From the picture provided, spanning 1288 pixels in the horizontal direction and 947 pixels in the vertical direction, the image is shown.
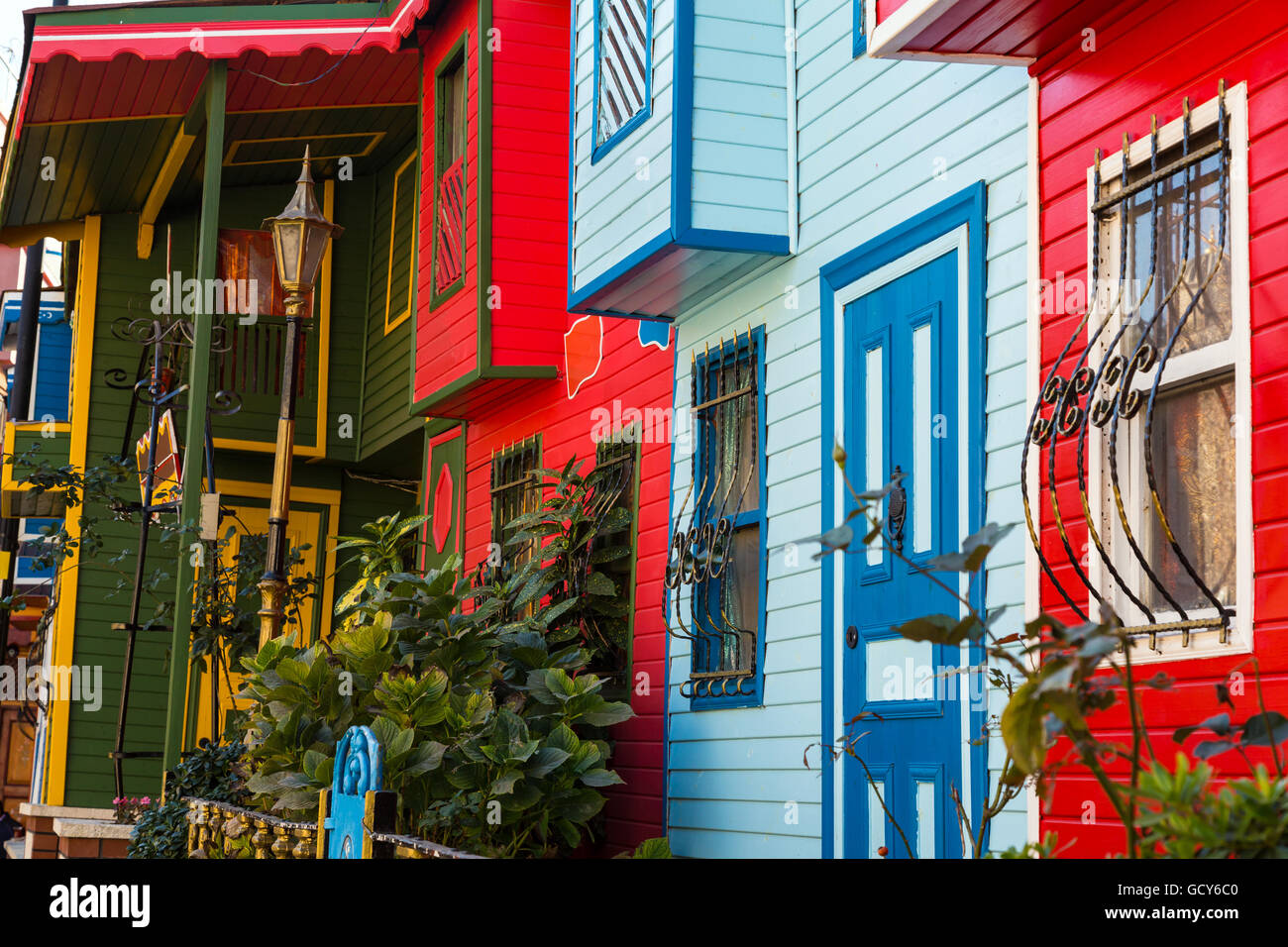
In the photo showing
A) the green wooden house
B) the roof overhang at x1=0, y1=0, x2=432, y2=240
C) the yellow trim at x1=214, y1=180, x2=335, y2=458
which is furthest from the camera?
the yellow trim at x1=214, y1=180, x2=335, y2=458

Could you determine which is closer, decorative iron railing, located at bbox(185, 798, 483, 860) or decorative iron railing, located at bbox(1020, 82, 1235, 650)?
decorative iron railing, located at bbox(1020, 82, 1235, 650)

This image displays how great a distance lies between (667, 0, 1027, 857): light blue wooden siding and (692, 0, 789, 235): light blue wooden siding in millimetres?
120

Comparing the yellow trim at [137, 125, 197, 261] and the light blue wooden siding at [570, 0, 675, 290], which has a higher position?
the yellow trim at [137, 125, 197, 261]

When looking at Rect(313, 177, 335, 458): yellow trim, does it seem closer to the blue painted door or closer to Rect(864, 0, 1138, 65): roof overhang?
the blue painted door

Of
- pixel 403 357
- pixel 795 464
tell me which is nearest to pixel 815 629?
pixel 795 464

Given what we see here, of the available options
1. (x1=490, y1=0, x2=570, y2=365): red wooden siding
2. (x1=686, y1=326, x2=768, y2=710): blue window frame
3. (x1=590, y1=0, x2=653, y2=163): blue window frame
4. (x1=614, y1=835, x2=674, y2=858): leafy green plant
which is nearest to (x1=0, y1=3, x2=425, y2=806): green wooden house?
(x1=490, y1=0, x2=570, y2=365): red wooden siding

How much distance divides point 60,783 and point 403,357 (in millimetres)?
5012

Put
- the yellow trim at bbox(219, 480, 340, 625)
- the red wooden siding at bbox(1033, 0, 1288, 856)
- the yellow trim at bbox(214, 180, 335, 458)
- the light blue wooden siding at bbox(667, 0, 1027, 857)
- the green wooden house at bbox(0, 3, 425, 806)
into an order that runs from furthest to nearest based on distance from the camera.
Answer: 1. the yellow trim at bbox(219, 480, 340, 625)
2. the yellow trim at bbox(214, 180, 335, 458)
3. the green wooden house at bbox(0, 3, 425, 806)
4. the light blue wooden siding at bbox(667, 0, 1027, 857)
5. the red wooden siding at bbox(1033, 0, 1288, 856)

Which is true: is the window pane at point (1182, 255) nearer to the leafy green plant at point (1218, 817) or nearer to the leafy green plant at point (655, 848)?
the leafy green plant at point (1218, 817)

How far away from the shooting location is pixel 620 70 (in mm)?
7270

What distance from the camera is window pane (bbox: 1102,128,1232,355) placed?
4016mm

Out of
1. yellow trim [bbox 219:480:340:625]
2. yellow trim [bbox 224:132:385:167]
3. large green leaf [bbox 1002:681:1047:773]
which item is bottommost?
large green leaf [bbox 1002:681:1047:773]
